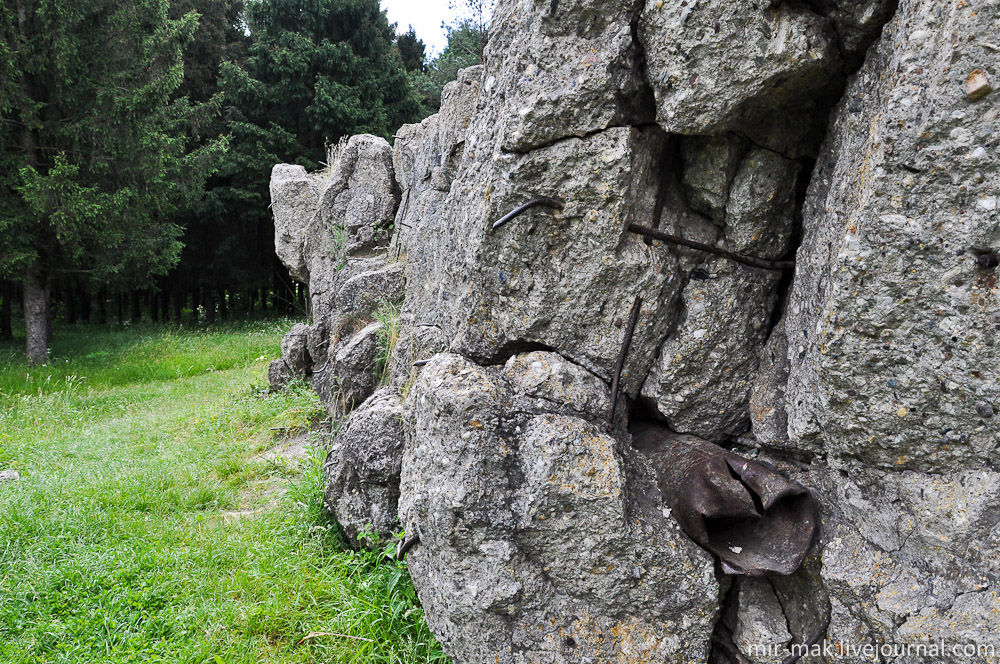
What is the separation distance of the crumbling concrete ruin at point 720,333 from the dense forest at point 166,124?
192 inches

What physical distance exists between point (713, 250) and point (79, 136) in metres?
14.6

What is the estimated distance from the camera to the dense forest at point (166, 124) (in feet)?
40.2

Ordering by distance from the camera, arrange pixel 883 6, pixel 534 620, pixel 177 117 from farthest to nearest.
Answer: pixel 177 117, pixel 534 620, pixel 883 6

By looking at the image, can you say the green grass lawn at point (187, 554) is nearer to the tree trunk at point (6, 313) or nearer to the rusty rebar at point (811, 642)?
the rusty rebar at point (811, 642)

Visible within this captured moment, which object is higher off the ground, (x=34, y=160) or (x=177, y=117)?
(x=177, y=117)

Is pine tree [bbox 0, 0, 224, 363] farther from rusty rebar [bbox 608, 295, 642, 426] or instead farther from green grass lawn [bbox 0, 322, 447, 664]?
rusty rebar [bbox 608, 295, 642, 426]

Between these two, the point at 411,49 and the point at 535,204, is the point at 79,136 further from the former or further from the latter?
the point at 411,49

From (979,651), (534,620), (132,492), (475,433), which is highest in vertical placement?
(475,433)

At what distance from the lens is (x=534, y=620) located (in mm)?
2568

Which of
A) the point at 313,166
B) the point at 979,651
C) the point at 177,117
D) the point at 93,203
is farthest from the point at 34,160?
the point at 979,651

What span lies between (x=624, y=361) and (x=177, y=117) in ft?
61.9

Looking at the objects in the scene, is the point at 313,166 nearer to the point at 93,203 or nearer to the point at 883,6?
the point at 93,203

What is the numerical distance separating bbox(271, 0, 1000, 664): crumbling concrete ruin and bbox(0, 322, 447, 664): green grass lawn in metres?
0.71

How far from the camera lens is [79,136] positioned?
1278 cm
